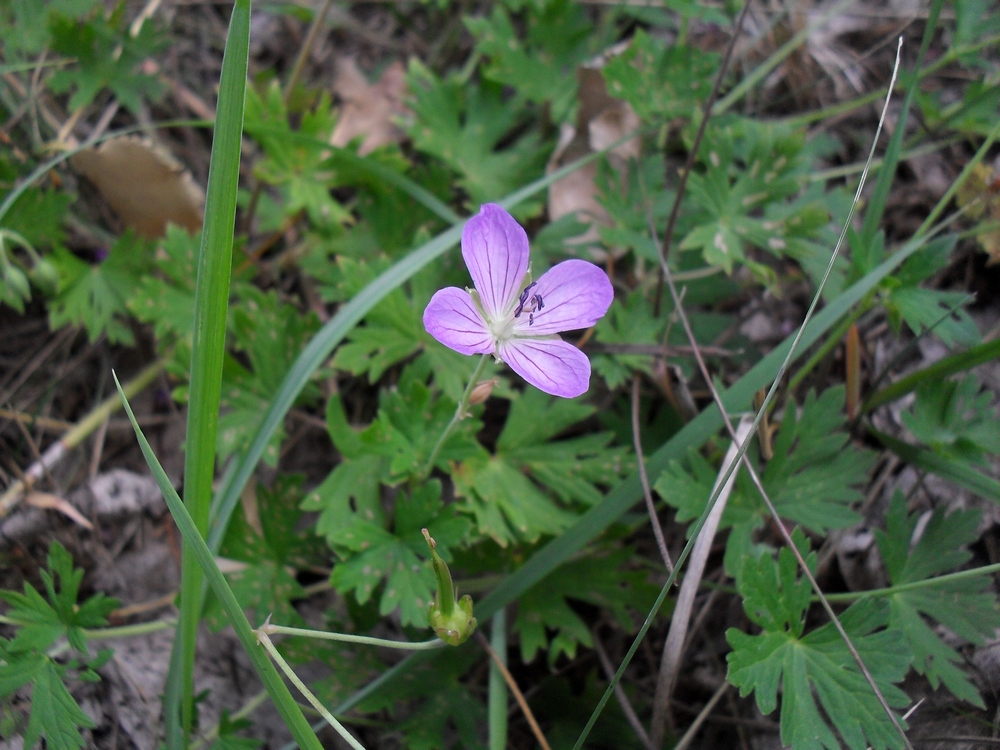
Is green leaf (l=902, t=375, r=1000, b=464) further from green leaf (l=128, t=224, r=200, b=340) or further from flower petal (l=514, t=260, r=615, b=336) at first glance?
green leaf (l=128, t=224, r=200, b=340)

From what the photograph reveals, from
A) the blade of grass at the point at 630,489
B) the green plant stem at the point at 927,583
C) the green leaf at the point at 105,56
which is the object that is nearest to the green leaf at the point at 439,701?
the blade of grass at the point at 630,489

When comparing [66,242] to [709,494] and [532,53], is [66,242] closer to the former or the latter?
[532,53]

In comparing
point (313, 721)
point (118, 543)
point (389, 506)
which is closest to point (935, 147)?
point (389, 506)

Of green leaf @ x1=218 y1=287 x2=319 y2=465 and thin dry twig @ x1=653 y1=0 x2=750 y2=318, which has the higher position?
thin dry twig @ x1=653 y1=0 x2=750 y2=318

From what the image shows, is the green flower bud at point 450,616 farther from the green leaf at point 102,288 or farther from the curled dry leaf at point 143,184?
the curled dry leaf at point 143,184

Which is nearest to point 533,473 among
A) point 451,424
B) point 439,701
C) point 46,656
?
point 451,424

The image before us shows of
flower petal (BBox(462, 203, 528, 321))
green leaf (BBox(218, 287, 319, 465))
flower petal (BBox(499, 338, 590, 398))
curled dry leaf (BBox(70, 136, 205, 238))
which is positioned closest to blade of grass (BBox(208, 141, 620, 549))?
green leaf (BBox(218, 287, 319, 465))
